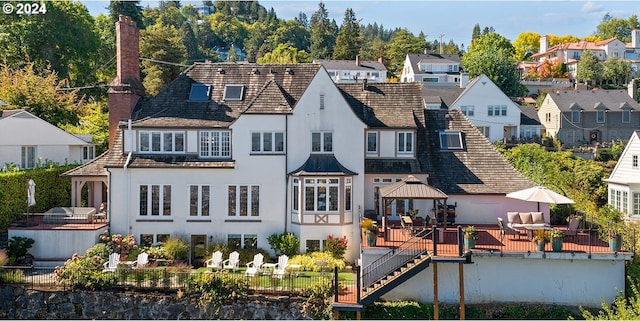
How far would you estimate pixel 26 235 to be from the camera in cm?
2870

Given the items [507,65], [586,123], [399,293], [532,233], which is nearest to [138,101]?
[399,293]

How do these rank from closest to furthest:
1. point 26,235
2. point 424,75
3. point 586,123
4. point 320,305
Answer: point 320,305, point 26,235, point 586,123, point 424,75

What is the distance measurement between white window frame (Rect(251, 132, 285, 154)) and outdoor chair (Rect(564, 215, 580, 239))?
45.3 ft

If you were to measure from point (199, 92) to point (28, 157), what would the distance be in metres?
11.4

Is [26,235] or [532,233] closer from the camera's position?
[532,233]

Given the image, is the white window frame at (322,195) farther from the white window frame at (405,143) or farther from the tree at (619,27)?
the tree at (619,27)

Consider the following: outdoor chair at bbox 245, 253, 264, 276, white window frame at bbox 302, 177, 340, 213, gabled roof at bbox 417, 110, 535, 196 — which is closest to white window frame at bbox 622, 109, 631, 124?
gabled roof at bbox 417, 110, 535, 196

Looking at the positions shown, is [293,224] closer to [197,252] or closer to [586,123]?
[197,252]

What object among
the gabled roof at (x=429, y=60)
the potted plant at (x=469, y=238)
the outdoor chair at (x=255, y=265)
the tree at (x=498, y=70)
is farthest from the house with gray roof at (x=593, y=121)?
the outdoor chair at (x=255, y=265)

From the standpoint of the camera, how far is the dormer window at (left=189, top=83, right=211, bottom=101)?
3281 centimetres

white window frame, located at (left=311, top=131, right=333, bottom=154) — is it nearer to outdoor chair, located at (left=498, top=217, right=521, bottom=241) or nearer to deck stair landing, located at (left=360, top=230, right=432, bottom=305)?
deck stair landing, located at (left=360, top=230, right=432, bottom=305)

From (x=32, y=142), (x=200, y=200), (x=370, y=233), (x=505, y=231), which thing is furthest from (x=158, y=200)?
(x=505, y=231)

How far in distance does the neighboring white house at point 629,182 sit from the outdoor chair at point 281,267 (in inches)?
840

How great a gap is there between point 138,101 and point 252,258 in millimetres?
11051
